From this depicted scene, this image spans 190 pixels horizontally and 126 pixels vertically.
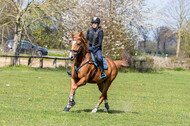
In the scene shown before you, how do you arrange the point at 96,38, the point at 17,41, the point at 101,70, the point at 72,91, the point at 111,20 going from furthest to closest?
the point at 111,20 → the point at 17,41 → the point at 101,70 → the point at 96,38 → the point at 72,91

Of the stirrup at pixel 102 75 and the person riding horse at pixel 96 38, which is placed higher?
the person riding horse at pixel 96 38

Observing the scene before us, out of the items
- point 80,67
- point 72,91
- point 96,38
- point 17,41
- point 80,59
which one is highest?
point 96,38

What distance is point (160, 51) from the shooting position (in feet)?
416

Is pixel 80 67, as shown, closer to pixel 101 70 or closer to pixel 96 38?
pixel 101 70

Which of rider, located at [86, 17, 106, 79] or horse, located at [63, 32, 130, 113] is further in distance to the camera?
rider, located at [86, 17, 106, 79]

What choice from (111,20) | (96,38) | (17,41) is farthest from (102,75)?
(111,20)

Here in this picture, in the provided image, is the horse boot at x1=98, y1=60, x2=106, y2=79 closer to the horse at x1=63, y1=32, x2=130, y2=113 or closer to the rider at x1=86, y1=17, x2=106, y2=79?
the rider at x1=86, y1=17, x2=106, y2=79

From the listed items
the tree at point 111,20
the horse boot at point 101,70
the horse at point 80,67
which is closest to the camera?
the horse at point 80,67

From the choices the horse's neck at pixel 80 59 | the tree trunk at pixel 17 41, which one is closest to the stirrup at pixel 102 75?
the horse's neck at pixel 80 59

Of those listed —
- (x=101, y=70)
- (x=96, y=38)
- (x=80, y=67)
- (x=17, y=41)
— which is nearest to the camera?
(x=80, y=67)

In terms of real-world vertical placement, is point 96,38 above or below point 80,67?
above

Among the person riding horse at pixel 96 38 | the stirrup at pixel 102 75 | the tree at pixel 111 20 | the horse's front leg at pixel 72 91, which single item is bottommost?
the horse's front leg at pixel 72 91

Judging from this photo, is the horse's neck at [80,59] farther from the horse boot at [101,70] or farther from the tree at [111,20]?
the tree at [111,20]

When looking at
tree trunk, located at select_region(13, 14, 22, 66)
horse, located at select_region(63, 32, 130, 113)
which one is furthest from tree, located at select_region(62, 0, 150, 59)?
horse, located at select_region(63, 32, 130, 113)
